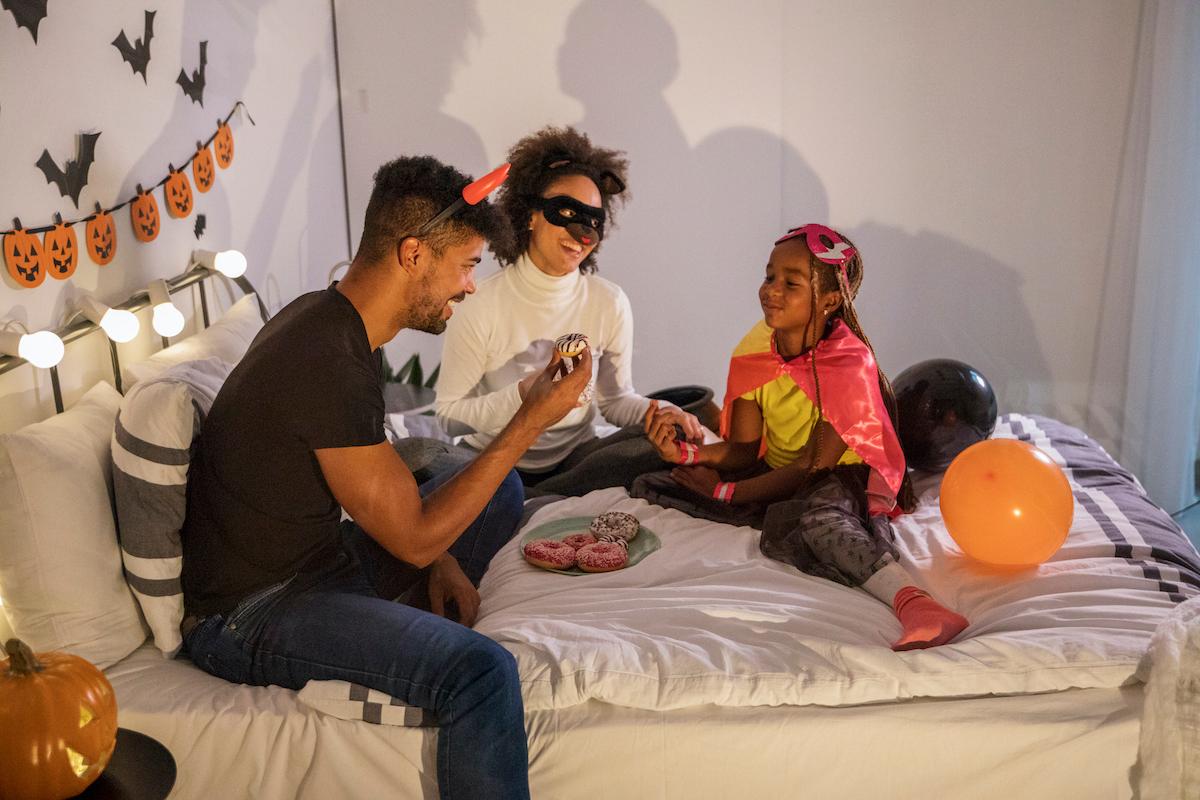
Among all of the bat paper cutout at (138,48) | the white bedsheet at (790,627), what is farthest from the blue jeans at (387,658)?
the bat paper cutout at (138,48)

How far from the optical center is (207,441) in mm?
1808

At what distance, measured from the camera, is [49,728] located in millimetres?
1355

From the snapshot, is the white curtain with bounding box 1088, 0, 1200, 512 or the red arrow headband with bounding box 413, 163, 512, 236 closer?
the red arrow headband with bounding box 413, 163, 512, 236

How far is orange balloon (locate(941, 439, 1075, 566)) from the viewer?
2094 millimetres

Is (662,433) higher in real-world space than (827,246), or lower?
lower

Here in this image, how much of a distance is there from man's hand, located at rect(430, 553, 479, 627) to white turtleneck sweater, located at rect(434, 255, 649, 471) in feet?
2.15

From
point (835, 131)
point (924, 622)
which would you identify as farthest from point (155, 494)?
point (835, 131)

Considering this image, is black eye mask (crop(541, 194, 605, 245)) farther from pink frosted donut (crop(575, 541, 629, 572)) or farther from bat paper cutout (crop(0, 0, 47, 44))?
bat paper cutout (crop(0, 0, 47, 44))

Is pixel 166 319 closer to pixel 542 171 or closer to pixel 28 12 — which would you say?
pixel 28 12

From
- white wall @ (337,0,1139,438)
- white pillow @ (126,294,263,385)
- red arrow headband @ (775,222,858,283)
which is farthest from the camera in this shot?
white wall @ (337,0,1139,438)

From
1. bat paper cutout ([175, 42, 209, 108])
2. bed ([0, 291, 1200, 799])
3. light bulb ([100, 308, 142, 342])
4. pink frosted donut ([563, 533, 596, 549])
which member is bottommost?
bed ([0, 291, 1200, 799])

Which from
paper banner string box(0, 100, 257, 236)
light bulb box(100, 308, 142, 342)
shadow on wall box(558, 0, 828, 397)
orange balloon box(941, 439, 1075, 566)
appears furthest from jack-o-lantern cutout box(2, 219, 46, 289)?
shadow on wall box(558, 0, 828, 397)

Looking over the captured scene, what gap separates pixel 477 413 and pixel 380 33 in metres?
2.05

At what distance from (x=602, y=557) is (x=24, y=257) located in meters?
1.24
